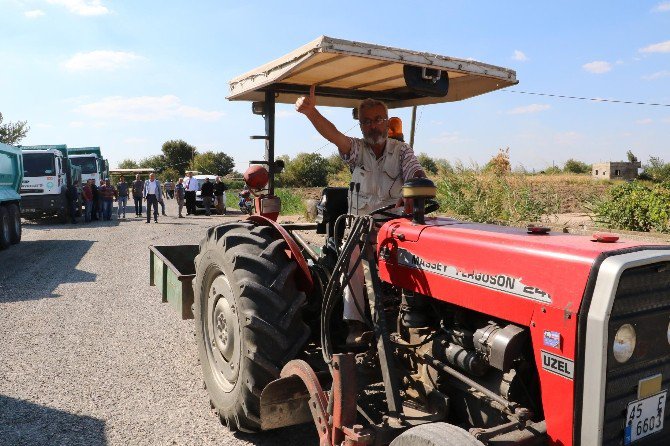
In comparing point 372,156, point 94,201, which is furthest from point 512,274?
point 94,201

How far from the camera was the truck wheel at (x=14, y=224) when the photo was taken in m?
13.1

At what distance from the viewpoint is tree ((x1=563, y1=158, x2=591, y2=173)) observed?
55562 mm

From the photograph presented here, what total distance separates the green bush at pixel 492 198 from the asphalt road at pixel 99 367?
6.91m

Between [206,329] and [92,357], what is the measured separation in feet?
5.63

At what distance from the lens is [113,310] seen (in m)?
6.96

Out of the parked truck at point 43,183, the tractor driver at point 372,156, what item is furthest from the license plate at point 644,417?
the parked truck at point 43,183

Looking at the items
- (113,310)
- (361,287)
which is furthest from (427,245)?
(113,310)

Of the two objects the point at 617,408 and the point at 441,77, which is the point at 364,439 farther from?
the point at 441,77

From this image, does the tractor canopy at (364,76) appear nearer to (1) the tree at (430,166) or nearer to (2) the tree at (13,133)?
(1) the tree at (430,166)

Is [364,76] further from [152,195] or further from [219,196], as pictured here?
[219,196]

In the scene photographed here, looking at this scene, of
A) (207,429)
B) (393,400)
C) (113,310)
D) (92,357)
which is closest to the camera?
(393,400)

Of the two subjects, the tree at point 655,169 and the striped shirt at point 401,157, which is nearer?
the striped shirt at point 401,157

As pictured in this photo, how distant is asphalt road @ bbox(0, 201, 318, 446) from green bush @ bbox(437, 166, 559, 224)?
6906 mm

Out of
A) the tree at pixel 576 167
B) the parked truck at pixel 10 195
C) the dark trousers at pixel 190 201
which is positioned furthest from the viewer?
the tree at pixel 576 167
